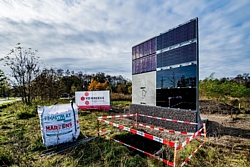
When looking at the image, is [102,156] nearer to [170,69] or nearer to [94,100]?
[170,69]

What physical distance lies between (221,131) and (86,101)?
10619 mm

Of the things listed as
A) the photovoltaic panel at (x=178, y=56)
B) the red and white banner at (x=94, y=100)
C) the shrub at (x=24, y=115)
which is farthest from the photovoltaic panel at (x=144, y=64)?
the shrub at (x=24, y=115)

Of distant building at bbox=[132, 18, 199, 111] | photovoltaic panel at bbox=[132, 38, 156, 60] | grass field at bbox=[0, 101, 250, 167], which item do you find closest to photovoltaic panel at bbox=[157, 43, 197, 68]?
distant building at bbox=[132, 18, 199, 111]

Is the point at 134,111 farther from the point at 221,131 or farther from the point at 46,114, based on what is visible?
the point at 46,114

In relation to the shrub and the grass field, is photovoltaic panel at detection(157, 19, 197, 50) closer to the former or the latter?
the grass field

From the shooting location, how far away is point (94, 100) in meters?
12.8

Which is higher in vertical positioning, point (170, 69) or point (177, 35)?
point (177, 35)

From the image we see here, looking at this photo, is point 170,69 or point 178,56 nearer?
point 178,56

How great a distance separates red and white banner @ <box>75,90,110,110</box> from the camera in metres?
12.6

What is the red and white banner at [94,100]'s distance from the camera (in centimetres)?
1262

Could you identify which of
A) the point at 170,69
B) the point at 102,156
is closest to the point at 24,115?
the point at 102,156

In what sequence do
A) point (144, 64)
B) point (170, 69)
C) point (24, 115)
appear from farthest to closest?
point (24, 115) < point (144, 64) < point (170, 69)

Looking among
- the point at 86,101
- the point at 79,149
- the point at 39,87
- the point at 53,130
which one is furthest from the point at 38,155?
the point at 39,87

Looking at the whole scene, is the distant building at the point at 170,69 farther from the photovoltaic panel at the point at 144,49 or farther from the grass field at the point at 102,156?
the grass field at the point at 102,156
